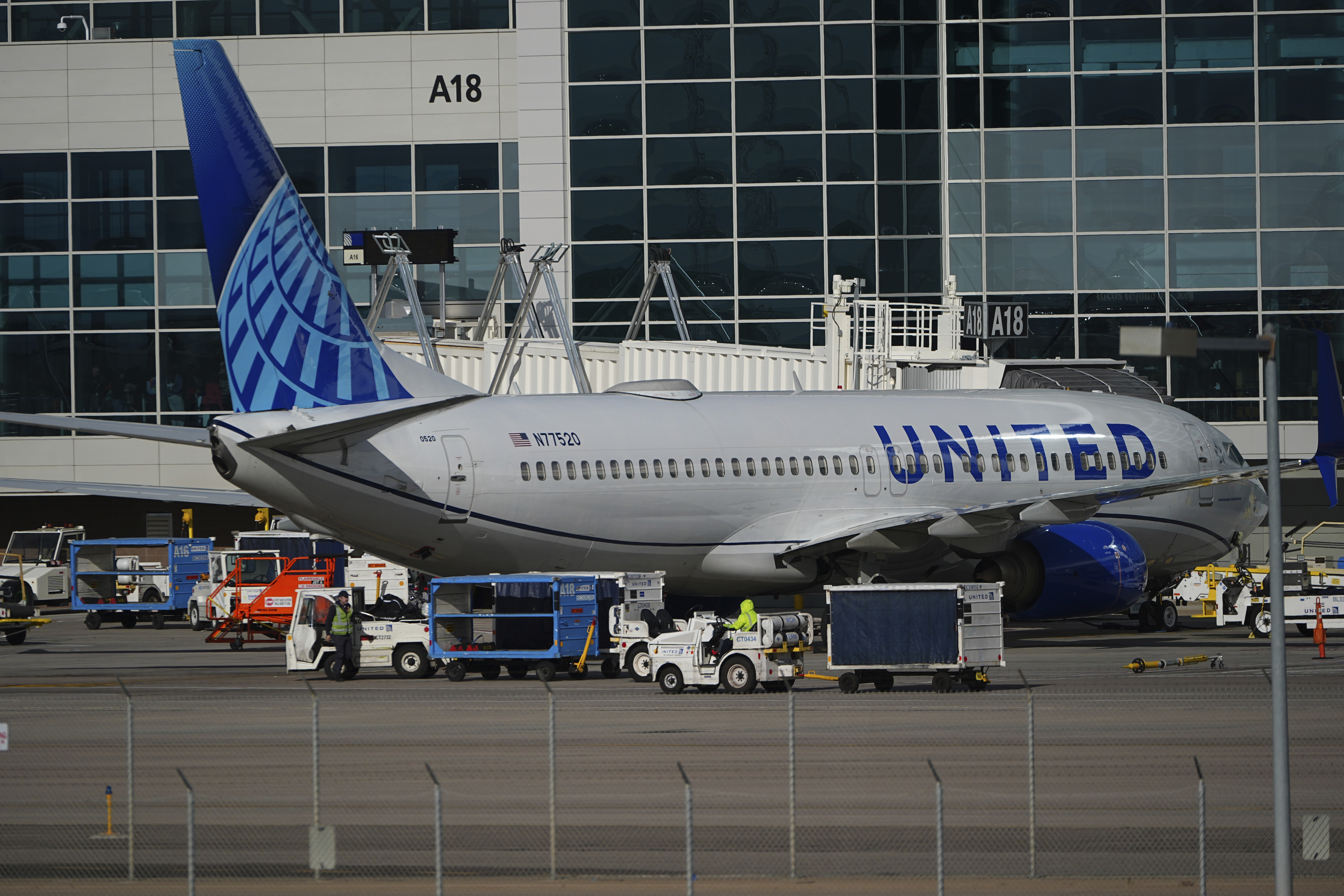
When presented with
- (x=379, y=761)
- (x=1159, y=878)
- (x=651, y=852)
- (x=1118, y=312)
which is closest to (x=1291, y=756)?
(x=1159, y=878)

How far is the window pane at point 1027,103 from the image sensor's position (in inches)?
2195

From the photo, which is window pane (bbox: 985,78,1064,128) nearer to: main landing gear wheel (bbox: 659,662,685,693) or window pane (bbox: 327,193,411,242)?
window pane (bbox: 327,193,411,242)

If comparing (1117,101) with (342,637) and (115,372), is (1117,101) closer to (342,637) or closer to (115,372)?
(115,372)

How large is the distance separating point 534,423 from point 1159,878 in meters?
18.3

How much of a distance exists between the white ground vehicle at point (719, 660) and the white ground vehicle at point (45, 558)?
32.7 m

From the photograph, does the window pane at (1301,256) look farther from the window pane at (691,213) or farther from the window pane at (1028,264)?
the window pane at (691,213)

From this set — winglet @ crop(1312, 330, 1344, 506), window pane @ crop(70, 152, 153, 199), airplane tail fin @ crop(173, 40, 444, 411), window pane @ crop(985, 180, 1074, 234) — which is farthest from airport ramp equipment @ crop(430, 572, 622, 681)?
window pane @ crop(70, 152, 153, 199)

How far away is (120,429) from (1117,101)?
37640 millimetres

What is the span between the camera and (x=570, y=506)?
30.2m

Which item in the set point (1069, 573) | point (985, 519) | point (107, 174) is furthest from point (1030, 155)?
point (107, 174)

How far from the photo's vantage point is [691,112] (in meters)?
55.4

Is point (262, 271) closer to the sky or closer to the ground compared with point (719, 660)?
Answer: closer to the sky

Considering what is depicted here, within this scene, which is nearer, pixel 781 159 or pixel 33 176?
pixel 781 159

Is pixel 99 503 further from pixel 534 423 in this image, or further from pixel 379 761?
pixel 379 761
